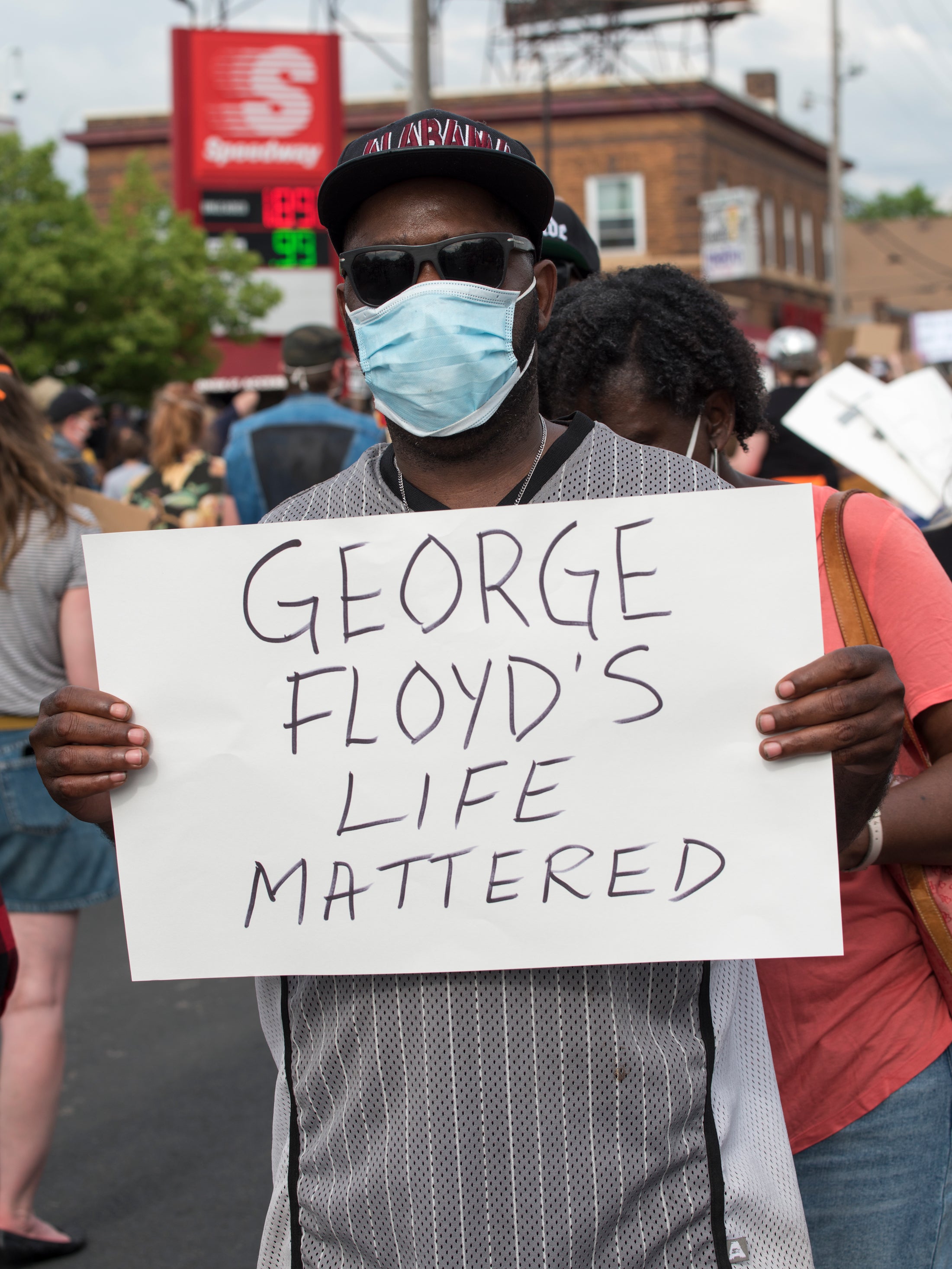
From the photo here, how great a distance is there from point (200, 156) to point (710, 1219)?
27807 millimetres

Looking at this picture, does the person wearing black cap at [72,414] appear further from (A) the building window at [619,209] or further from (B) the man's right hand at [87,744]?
(A) the building window at [619,209]

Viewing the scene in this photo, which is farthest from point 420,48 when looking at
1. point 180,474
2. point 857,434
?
point 857,434

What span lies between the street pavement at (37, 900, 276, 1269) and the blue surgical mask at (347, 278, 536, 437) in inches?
107

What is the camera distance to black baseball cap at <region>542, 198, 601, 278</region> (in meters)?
3.03

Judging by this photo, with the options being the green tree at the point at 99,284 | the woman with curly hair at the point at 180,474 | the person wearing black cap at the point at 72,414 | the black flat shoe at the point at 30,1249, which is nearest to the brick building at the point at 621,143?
the green tree at the point at 99,284

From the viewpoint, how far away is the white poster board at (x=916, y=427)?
9.87 ft

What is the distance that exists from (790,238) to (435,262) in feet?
133

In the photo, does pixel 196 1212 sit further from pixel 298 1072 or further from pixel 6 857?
pixel 298 1072

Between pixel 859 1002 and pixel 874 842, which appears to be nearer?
pixel 874 842

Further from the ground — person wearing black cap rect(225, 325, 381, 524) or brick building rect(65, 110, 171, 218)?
brick building rect(65, 110, 171, 218)

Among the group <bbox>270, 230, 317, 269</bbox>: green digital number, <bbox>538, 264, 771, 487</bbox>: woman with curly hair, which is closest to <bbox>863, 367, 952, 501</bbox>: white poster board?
<bbox>538, 264, 771, 487</bbox>: woman with curly hair

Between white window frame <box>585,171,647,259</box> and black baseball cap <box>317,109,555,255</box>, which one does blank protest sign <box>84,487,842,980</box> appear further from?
white window frame <box>585,171,647,259</box>

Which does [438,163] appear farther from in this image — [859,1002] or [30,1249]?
[30,1249]

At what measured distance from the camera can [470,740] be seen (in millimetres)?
1550
